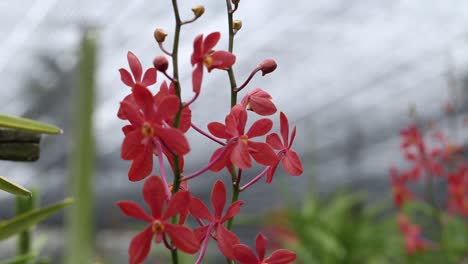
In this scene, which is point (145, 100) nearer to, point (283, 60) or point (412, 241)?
point (412, 241)

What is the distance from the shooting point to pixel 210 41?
386mm

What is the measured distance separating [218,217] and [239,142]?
2.2 inches

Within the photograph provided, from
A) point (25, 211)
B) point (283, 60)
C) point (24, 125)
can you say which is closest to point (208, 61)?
point (24, 125)

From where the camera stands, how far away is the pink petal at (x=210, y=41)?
1.26 feet

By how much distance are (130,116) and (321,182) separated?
8237 millimetres

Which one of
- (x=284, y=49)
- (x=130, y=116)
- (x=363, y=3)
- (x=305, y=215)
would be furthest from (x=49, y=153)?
(x=130, y=116)

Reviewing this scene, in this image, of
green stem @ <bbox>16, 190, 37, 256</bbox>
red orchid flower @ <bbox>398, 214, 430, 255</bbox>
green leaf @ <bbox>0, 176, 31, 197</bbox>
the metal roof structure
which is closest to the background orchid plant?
green leaf @ <bbox>0, 176, 31, 197</bbox>

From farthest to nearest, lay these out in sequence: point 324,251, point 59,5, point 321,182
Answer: point 321,182
point 59,5
point 324,251

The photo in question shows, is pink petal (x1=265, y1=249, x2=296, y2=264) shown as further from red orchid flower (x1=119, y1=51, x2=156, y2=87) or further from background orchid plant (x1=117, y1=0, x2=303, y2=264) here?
red orchid flower (x1=119, y1=51, x2=156, y2=87)

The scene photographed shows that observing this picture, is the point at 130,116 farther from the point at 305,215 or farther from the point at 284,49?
the point at 284,49

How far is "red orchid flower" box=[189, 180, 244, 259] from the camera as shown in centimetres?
39

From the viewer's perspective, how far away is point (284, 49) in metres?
5.07

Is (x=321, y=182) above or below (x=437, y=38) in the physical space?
below

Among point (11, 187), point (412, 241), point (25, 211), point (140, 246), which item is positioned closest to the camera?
point (140, 246)
